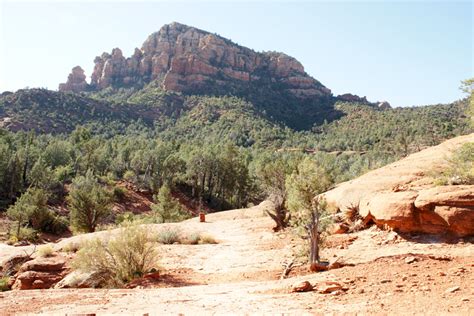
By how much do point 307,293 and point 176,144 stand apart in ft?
226

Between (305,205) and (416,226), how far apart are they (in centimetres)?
394

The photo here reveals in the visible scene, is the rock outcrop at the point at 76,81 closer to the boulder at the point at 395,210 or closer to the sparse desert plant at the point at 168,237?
the sparse desert plant at the point at 168,237

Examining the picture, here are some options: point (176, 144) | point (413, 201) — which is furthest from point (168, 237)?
point (176, 144)

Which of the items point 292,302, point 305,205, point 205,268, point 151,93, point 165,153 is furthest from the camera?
point 151,93

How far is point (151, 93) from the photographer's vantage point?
124 meters

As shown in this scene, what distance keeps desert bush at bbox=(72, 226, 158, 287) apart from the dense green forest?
9.47 m

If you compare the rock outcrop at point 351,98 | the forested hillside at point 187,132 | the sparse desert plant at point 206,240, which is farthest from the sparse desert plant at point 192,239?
the rock outcrop at point 351,98

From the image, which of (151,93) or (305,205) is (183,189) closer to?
(305,205)

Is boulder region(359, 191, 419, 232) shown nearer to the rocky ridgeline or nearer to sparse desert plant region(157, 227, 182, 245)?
sparse desert plant region(157, 227, 182, 245)

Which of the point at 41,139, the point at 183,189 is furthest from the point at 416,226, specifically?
the point at 41,139

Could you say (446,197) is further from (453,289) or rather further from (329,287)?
(329,287)

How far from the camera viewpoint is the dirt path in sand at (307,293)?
7.29 meters

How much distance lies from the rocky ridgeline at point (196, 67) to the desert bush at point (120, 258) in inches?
A: 4697

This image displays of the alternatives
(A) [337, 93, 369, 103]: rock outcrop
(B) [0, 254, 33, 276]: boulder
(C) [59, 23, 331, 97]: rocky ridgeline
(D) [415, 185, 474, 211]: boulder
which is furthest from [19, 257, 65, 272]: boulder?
(A) [337, 93, 369, 103]: rock outcrop
